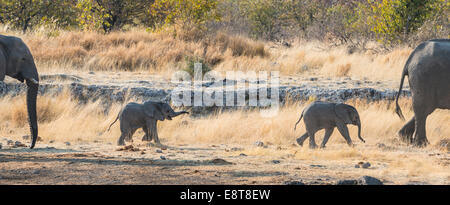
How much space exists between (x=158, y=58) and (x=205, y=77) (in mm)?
2295

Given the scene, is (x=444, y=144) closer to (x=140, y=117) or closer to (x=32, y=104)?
(x=140, y=117)

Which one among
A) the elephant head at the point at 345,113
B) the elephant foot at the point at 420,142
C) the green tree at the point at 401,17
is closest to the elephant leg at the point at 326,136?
the elephant head at the point at 345,113

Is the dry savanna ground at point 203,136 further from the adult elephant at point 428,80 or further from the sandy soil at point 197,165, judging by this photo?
the adult elephant at point 428,80

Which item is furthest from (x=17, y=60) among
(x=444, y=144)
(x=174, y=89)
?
(x=444, y=144)

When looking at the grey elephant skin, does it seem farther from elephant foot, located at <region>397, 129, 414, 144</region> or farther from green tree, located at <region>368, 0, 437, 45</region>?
green tree, located at <region>368, 0, 437, 45</region>

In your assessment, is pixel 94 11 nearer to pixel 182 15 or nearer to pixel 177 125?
pixel 182 15

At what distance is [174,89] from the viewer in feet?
47.3

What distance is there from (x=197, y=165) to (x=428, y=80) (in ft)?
13.9

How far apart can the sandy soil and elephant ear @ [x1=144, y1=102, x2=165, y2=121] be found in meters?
0.47

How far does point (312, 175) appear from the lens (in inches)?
301

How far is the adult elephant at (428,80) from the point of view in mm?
10617

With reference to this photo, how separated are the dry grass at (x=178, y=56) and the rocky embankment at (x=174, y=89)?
4.90 ft

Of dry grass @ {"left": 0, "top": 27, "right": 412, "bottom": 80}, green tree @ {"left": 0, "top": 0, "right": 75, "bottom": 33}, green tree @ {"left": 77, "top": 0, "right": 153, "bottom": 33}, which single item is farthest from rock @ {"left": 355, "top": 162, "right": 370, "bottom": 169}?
green tree @ {"left": 0, "top": 0, "right": 75, "bottom": 33}

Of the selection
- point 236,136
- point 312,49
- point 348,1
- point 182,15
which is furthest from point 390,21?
point 348,1
